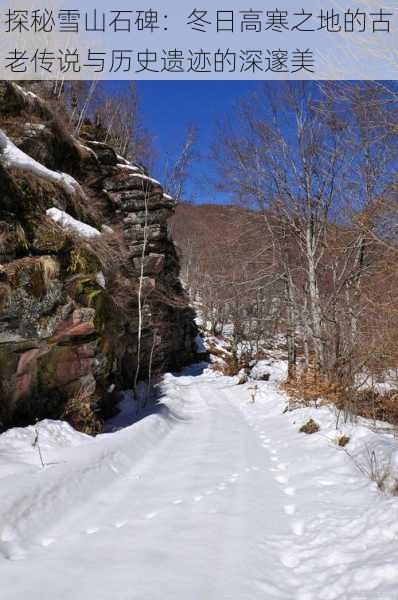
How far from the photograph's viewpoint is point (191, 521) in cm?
350

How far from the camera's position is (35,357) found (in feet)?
22.1

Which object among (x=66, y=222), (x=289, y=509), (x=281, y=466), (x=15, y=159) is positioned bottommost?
(x=281, y=466)

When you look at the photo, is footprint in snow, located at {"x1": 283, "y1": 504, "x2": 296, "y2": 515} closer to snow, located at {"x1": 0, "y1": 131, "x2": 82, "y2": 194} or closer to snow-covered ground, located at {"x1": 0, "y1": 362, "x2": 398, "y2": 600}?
snow-covered ground, located at {"x1": 0, "y1": 362, "x2": 398, "y2": 600}

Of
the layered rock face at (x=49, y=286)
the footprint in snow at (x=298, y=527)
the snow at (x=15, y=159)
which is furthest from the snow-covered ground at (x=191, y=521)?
the snow at (x=15, y=159)

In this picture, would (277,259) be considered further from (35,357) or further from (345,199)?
(35,357)

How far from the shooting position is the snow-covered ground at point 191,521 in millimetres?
2473

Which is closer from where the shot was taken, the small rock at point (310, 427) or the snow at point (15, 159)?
the small rock at point (310, 427)

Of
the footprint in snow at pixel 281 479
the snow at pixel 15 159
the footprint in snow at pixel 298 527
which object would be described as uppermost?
the snow at pixel 15 159

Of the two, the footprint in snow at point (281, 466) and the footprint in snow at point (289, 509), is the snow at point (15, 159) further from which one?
the footprint in snow at point (289, 509)

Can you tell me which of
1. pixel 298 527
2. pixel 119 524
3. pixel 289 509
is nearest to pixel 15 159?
pixel 119 524

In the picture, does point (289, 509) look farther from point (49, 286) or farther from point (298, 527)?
point (49, 286)

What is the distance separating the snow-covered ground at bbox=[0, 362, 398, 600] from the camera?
8.11ft

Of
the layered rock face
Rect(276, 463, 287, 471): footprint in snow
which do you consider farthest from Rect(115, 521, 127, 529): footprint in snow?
the layered rock face

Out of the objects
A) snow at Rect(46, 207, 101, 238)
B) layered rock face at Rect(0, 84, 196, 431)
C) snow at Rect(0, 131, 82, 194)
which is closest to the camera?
layered rock face at Rect(0, 84, 196, 431)
